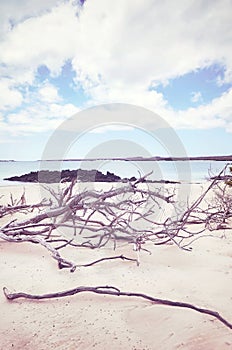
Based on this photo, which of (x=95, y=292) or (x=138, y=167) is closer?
(x=95, y=292)

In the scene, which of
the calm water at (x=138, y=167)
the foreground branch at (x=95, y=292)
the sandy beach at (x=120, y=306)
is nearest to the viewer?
the sandy beach at (x=120, y=306)

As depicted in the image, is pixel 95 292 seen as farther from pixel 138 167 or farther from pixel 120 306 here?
pixel 138 167

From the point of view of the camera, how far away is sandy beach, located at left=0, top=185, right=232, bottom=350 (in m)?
1.10

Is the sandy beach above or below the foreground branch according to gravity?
below

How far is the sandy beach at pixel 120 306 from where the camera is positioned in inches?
43.1

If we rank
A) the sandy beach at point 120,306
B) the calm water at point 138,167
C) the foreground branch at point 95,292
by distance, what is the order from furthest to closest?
the calm water at point 138,167 < the foreground branch at point 95,292 < the sandy beach at point 120,306

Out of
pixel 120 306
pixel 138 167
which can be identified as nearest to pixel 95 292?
pixel 120 306

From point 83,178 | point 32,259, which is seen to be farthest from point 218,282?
point 83,178

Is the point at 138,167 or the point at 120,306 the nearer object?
the point at 120,306

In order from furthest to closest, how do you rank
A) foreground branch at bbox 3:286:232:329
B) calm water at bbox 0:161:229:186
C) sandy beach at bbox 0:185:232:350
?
calm water at bbox 0:161:229:186 < foreground branch at bbox 3:286:232:329 < sandy beach at bbox 0:185:232:350

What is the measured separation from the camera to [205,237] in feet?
8.77

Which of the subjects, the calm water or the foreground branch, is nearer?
the foreground branch

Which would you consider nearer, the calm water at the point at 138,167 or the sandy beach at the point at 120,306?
the sandy beach at the point at 120,306

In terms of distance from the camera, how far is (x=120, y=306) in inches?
53.1
